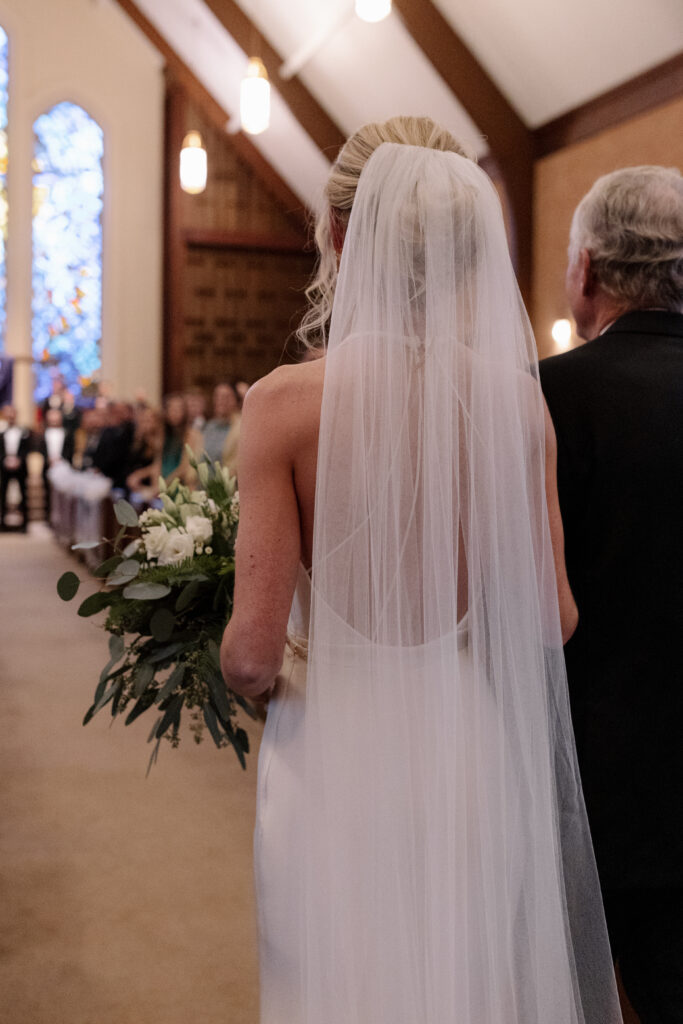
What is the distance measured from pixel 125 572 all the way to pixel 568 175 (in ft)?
27.0

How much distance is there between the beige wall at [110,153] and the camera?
47.8 feet

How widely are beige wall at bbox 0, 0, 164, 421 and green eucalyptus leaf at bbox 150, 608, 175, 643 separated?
13428 millimetres

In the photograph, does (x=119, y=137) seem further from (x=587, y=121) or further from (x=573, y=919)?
(x=573, y=919)

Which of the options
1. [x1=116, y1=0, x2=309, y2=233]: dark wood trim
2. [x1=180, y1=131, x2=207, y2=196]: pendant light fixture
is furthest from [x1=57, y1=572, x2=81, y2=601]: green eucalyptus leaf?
[x1=116, y1=0, x2=309, y2=233]: dark wood trim

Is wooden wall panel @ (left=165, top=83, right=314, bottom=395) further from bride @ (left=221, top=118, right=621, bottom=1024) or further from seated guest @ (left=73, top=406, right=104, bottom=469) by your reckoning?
bride @ (left=221, top=118, right=621, bottom=1024)

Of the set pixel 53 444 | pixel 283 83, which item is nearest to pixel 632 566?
pixel 283 83

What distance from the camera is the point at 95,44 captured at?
14.7 m

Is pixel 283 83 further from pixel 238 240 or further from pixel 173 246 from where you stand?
pixel 173 246

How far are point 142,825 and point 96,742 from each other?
1.06 meters

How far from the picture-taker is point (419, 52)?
31.2 ft

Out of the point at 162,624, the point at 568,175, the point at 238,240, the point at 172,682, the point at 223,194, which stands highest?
the point at 223,194

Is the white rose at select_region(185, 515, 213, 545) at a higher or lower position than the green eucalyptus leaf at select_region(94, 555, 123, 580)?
higher

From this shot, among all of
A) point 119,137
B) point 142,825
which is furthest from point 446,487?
point 119,137

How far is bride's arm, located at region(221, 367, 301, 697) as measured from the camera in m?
1.33
